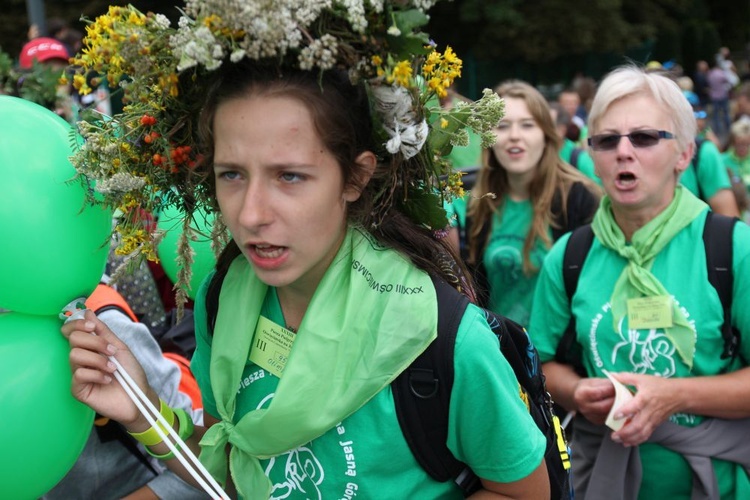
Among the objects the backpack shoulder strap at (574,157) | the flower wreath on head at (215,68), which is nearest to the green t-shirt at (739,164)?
the backpack shoulder strap at (574,157)

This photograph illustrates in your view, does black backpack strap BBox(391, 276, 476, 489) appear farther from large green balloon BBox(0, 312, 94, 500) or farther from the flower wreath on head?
large green balloon BBox(0, 312, 94, 500)

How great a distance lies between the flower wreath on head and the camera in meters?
1.71

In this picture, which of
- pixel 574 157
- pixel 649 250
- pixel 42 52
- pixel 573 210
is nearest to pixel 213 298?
pixel 649 250

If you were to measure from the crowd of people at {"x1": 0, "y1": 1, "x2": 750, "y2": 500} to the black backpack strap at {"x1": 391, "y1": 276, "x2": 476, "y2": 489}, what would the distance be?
0.08 feet

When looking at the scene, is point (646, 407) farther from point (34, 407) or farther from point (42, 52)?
point (42, 52)

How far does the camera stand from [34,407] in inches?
79.7

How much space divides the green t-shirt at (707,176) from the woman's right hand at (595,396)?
2.62 m

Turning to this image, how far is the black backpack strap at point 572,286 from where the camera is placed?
3148 millimetres

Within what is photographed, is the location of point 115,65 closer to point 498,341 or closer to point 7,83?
point 498,341

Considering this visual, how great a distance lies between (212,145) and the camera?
6.50 feet

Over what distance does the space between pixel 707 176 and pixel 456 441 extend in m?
3.77

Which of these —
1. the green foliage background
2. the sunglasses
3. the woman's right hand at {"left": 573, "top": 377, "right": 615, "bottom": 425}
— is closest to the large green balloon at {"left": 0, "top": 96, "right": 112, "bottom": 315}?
the woman's right hand at {"left": 573, "top": 377, "right": 615, "bottom": 425}

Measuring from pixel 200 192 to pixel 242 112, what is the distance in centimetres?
37

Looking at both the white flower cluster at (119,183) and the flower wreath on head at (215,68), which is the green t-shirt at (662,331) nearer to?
the flower wreath on head at (215,68)
